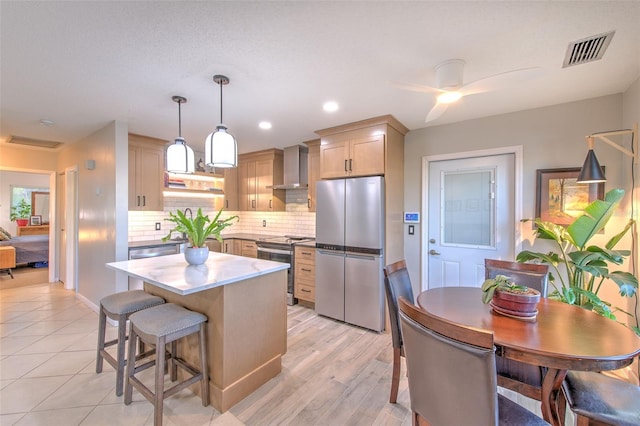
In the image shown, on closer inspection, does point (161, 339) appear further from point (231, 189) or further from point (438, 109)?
point (231, 189)

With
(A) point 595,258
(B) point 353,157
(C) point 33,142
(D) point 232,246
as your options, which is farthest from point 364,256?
(C) point 33,142

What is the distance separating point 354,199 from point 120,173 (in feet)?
9.43

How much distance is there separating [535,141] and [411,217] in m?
1.51

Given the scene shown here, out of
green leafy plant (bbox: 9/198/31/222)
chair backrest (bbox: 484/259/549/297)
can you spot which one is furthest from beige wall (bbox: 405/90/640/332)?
green leafy plant (bbox: 9/198/31/222)

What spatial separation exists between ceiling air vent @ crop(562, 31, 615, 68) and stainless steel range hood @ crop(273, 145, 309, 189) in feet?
10.6

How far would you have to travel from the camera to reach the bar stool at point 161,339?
171cm

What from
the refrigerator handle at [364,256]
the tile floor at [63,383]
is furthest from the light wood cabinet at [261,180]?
the tile floor at [63,383]

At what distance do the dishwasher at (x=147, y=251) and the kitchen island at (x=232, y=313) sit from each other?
135cm

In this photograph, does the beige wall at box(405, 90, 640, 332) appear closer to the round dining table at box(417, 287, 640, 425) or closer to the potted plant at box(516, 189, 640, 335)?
the potted plant at box(516, 189, 640, 335)

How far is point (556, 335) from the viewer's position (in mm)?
1366

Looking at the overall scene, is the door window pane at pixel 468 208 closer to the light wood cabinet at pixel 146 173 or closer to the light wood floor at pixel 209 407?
the light wood floor at pixel 209 407

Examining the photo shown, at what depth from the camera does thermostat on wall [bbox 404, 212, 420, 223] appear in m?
3.54

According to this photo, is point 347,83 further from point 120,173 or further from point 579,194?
point 120,173

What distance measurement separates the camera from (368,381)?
2.29 m
